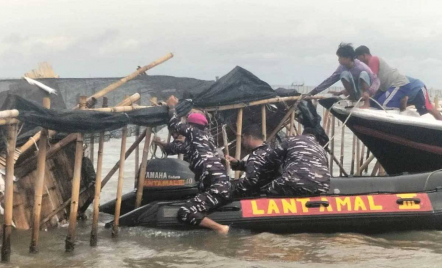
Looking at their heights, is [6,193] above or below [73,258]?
above

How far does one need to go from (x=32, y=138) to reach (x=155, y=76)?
251 cm

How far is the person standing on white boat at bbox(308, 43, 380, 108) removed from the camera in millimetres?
10539

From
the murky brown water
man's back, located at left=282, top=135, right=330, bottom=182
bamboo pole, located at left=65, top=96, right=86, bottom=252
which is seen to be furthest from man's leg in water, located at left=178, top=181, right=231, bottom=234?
bamboo pole, located at left=65, top=96, right=86, bottom=252

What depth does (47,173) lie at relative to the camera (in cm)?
799

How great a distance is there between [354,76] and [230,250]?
5.02 m

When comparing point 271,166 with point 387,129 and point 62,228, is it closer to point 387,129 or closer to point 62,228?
point 62,228

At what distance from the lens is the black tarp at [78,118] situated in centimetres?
595

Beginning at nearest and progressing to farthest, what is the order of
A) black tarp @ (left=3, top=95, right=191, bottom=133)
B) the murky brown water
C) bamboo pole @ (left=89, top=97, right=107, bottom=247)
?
black tarp @ (left=3, top=95, right=191, bottom=133)
the murky brown water
bamboo pole @ (left=89, top=97, right=107, bottom=247)

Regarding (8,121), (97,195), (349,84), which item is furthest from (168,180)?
(349,84)

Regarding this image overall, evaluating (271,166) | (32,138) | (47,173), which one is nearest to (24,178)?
(47,173)

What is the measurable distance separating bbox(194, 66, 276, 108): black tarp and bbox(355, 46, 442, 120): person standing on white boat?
6.89 ft

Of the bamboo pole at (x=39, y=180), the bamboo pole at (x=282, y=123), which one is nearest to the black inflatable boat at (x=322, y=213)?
the bamboo pole at (x=39, y=180)

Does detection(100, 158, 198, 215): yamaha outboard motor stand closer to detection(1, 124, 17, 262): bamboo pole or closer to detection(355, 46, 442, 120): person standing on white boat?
detection(1, 124, 17, 262): bamboo pole

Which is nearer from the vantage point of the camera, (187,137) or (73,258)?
(73,258)
